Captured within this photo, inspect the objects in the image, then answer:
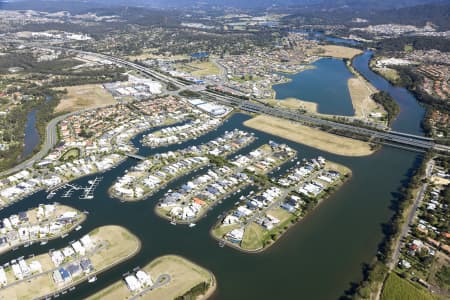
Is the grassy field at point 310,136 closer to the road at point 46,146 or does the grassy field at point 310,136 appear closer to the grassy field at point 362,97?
the grassy field at point 362,97

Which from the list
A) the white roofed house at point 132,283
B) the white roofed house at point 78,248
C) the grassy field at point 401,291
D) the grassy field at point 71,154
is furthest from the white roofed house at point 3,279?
the grassy field at point 401,291

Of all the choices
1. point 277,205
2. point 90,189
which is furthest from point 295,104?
point 90,189

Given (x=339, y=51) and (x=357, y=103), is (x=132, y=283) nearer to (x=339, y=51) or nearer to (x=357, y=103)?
(x=357, y=103)

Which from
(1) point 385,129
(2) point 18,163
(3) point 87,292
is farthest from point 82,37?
(3) point 87,292

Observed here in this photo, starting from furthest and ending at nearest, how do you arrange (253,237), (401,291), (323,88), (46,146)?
(323,88) < (46,146) < (253,237) < (401,291)

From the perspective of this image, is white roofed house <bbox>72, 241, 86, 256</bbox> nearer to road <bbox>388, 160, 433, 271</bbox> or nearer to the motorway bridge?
road <bbox>388, 160, 433, 271</bbox>
